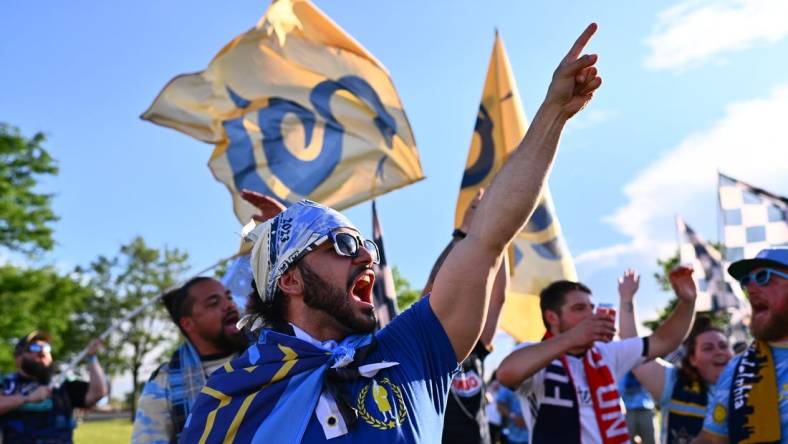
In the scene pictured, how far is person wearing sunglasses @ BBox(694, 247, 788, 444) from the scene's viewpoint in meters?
3.99

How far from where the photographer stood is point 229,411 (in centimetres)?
242

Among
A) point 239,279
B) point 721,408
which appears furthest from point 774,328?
point 239,279

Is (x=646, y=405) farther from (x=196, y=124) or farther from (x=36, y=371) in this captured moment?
(x=36, y=371)

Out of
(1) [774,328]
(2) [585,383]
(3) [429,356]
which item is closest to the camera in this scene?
(3) [429,356]

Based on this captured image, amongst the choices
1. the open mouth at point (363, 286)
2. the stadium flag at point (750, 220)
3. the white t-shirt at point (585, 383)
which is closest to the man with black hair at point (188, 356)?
the white t-shirt at point (585, 383)

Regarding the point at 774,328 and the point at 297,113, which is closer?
the point at 774,328

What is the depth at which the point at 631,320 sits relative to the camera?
18.4 ft

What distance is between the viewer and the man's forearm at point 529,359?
425 cm

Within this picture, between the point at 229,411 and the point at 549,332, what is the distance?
3322 millimetres

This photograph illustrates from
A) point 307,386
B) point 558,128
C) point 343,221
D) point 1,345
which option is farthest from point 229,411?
point 1,345

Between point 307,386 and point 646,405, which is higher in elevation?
point 307,386

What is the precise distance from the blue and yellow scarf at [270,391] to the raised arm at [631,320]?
10.8 ft

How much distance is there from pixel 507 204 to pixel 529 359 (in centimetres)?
229

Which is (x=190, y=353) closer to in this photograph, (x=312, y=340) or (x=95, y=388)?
(x=312, y=340)
